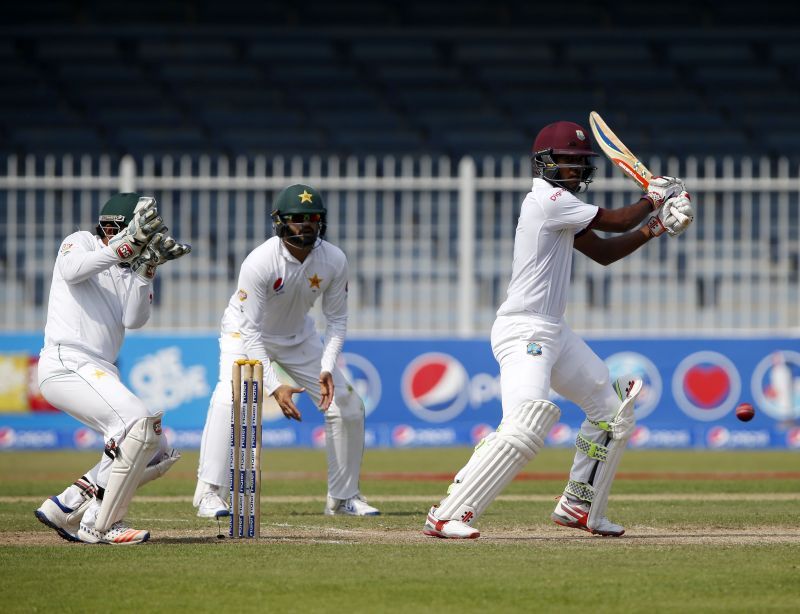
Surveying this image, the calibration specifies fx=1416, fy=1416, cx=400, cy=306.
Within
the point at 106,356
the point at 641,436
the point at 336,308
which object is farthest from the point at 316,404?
the point at 641,436

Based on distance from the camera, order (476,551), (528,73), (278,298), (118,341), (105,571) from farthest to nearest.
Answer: (528,73) → (278,298) → (118,341) → (476,551) → (105,571)

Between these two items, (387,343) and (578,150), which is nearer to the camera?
(578,150)

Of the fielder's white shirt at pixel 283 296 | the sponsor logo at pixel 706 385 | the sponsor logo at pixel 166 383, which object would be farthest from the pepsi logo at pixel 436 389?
the fielder's white shirt at pixel 283 296

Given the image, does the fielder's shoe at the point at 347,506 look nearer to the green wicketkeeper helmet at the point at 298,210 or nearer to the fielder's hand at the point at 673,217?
the green wicketkeeper helmet at the point at 298,210

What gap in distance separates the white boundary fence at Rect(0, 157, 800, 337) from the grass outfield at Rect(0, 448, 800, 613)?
610cm

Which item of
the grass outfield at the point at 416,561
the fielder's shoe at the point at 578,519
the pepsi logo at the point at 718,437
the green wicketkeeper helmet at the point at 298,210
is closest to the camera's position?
the grass outfield at the point at 416,561

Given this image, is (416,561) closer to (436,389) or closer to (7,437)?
(436,389)

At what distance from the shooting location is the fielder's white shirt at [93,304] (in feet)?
24.8

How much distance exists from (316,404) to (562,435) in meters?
7.29

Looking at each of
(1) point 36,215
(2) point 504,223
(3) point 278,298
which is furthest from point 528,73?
(3) point 278,298

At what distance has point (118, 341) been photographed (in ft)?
25.6

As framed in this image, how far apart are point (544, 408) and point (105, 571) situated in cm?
242

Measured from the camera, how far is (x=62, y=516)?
762 cm

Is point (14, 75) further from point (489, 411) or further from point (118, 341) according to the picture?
point (118, 341)
